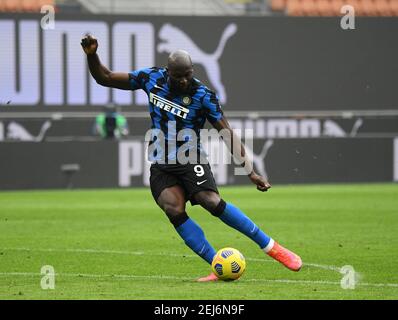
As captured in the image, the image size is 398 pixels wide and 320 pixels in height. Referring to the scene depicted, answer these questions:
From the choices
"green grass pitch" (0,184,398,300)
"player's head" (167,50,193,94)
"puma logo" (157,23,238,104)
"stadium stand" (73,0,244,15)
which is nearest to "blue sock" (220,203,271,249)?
"green grass pitch" (0,184,398,300)

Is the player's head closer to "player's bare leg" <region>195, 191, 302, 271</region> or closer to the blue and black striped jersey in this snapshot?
the blue and black striped jersey

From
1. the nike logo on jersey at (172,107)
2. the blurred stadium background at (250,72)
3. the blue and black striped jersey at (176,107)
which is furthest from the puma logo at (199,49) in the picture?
the nike logo on jersey at (172,107)

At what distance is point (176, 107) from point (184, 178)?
0.69 meters

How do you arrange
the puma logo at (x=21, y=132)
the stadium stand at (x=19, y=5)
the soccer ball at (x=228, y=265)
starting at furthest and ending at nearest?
the stadium stand at (x=19, y=5) → the puma logo at (x=21, y=132) → the soccer ball at (x=228, y=265)

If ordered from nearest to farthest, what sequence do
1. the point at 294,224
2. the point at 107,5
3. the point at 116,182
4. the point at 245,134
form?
the point at 294,224, the point at 116,182, the point at 245,134, the point at 107,5

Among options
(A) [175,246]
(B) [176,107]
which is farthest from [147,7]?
(B) [176,107]

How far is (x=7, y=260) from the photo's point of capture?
11.2m

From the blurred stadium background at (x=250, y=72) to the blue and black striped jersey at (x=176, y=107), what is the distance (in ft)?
50.6

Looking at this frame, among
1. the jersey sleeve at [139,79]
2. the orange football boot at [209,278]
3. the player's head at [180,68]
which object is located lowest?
the orange football boot at [209,278]

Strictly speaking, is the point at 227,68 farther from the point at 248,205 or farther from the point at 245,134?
the point at 248,205

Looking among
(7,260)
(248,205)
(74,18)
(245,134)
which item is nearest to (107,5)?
(74,18)

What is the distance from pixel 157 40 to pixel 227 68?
2382 millimetres

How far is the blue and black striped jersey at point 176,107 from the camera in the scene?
9484 millimetres

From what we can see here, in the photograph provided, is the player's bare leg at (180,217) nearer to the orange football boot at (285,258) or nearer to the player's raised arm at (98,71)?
the orange football boot at (285,258)
